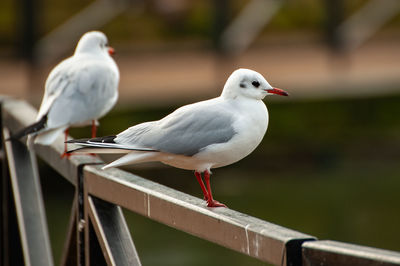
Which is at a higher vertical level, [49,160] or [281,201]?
[49,160]

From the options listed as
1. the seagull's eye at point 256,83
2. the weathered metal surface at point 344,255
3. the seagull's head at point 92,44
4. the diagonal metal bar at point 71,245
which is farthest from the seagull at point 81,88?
the weathered metal surface at point 344,255

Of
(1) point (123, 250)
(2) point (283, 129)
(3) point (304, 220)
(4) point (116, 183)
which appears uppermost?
(4) point (116, 183)

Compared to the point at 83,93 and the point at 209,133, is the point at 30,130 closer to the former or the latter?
the point at 83,93

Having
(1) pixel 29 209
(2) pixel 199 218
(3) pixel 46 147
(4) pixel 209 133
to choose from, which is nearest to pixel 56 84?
(3) pixel 46 147

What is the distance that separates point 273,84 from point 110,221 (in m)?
6.43

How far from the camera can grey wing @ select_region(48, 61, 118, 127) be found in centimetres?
296

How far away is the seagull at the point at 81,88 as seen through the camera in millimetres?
2918

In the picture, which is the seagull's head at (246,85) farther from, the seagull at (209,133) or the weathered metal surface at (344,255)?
Answer: the weathered metal surface at (344,255)

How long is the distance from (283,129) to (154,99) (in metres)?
1.13

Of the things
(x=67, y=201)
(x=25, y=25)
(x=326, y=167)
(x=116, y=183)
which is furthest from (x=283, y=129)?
(x=116, y=183)

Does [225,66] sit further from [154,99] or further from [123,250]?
[123,250]

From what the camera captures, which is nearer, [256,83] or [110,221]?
[110,221]

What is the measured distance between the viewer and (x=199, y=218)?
1615 millimetres

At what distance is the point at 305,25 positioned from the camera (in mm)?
10867
